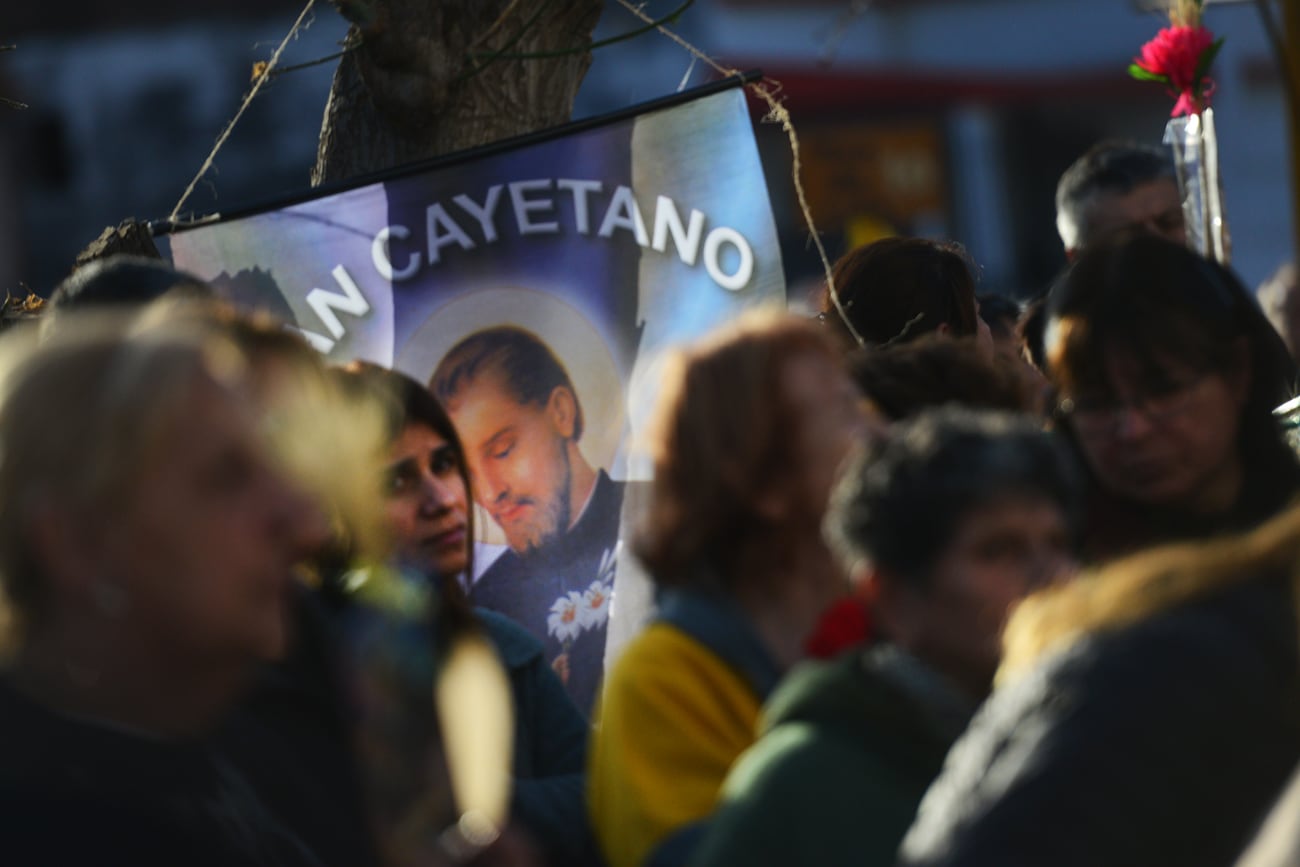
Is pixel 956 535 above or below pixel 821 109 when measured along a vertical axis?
below

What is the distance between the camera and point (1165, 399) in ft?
9.89

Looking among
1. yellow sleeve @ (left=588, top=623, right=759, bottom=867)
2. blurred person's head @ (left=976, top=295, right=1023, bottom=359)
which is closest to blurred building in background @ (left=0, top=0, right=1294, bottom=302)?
blurred person's head @ (left=976, top=295, right=1023, bottom=359)

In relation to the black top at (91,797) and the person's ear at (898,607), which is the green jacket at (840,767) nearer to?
the person's ear at (898,607)

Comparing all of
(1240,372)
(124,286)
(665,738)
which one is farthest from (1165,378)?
(124,286)

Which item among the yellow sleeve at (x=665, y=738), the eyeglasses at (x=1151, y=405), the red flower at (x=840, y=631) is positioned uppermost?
the eyeglasses at (x=1151, y=405)

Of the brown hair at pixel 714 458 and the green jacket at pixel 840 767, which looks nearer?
the green jacket at pixel 840 767

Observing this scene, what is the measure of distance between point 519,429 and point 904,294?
32.8 inches

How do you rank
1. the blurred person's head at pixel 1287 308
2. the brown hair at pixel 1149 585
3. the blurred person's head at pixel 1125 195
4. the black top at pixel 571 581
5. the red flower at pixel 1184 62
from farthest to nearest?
the blurred person's head at pixel 1287 308 < the red flower at pixel 1184 62 < the blurred person's head at pixel 1125 195 < the black top at pixel 571 581 < the brown hair at pixel 1149 585

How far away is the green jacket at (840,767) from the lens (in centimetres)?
216

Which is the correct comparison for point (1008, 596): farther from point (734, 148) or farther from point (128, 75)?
point (128, 75)

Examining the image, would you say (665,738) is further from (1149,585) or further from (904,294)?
(904,294)

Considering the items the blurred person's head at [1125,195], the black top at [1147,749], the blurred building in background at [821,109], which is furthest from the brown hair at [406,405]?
the blurred building in background at [821,109]

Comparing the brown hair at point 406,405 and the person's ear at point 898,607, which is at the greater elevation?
the brown hair at point 406,405

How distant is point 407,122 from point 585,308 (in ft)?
2.38
